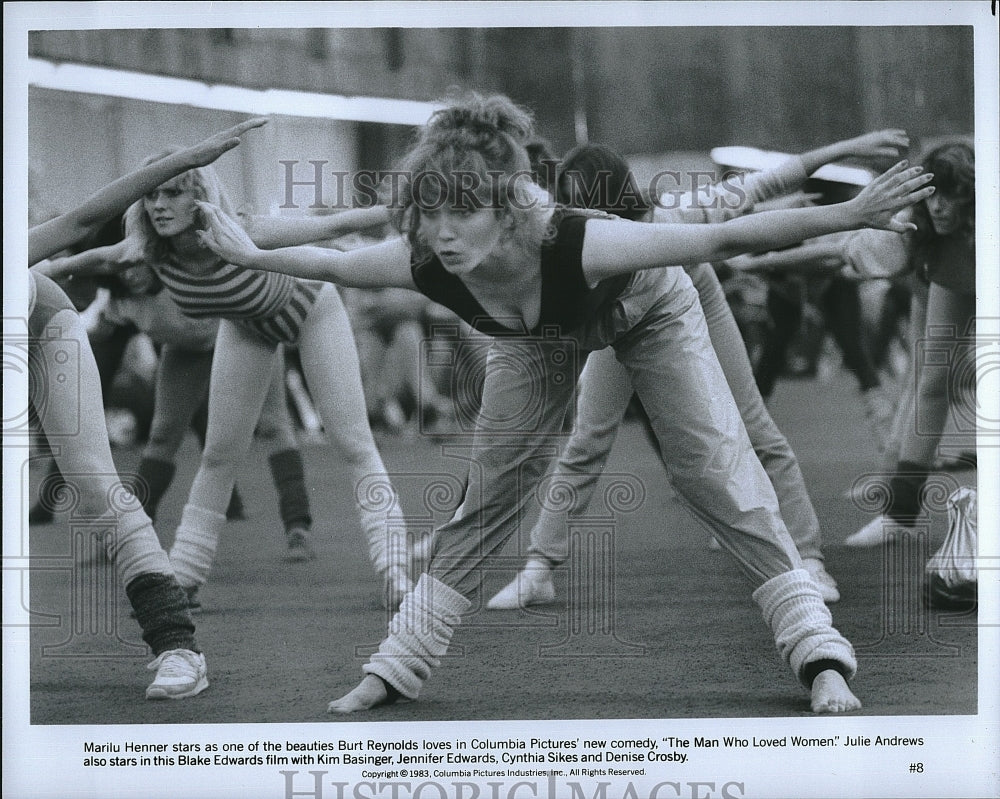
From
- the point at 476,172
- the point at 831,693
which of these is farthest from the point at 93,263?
the point at 831,693

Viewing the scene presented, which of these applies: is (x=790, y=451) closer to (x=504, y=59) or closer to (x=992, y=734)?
(x=992, y=734)

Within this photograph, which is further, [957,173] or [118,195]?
[957,173]

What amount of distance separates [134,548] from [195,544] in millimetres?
209

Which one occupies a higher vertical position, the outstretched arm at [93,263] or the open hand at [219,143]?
the open hand at [219,143]

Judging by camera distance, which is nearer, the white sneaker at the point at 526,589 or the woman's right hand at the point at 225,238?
the woman's right hand at the point at 225,238

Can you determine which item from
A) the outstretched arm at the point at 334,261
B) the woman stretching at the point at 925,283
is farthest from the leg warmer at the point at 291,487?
the woman stretching at the point at 925,283

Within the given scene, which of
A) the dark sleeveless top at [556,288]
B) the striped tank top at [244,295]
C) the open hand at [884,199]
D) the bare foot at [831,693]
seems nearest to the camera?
the open hand at [884,199]

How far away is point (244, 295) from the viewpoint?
4.08 metres

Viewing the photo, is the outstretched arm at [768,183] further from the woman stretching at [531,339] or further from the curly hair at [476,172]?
the curly hair at [476,172]

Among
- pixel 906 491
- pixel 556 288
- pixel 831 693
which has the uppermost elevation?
pixel 556 288

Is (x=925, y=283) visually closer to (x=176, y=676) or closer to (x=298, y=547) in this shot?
(x=298, y=547)

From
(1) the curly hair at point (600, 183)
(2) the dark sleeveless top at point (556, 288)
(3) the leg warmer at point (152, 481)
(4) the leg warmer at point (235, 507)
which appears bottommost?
(4) the leg warmer at point (235, 507)

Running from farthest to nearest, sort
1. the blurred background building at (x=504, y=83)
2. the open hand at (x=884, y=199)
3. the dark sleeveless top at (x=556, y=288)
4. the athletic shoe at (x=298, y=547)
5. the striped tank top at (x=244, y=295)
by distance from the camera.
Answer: the athletic shoe at (x=298, y=547)
the striped tank top at (x=244, y=295)
the blurred background building at (x=504, y=83)
the dark sleeveless top at (x=556, y=288)
the open hand at (x=884, y=199)

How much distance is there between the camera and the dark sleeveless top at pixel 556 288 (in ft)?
12.3
